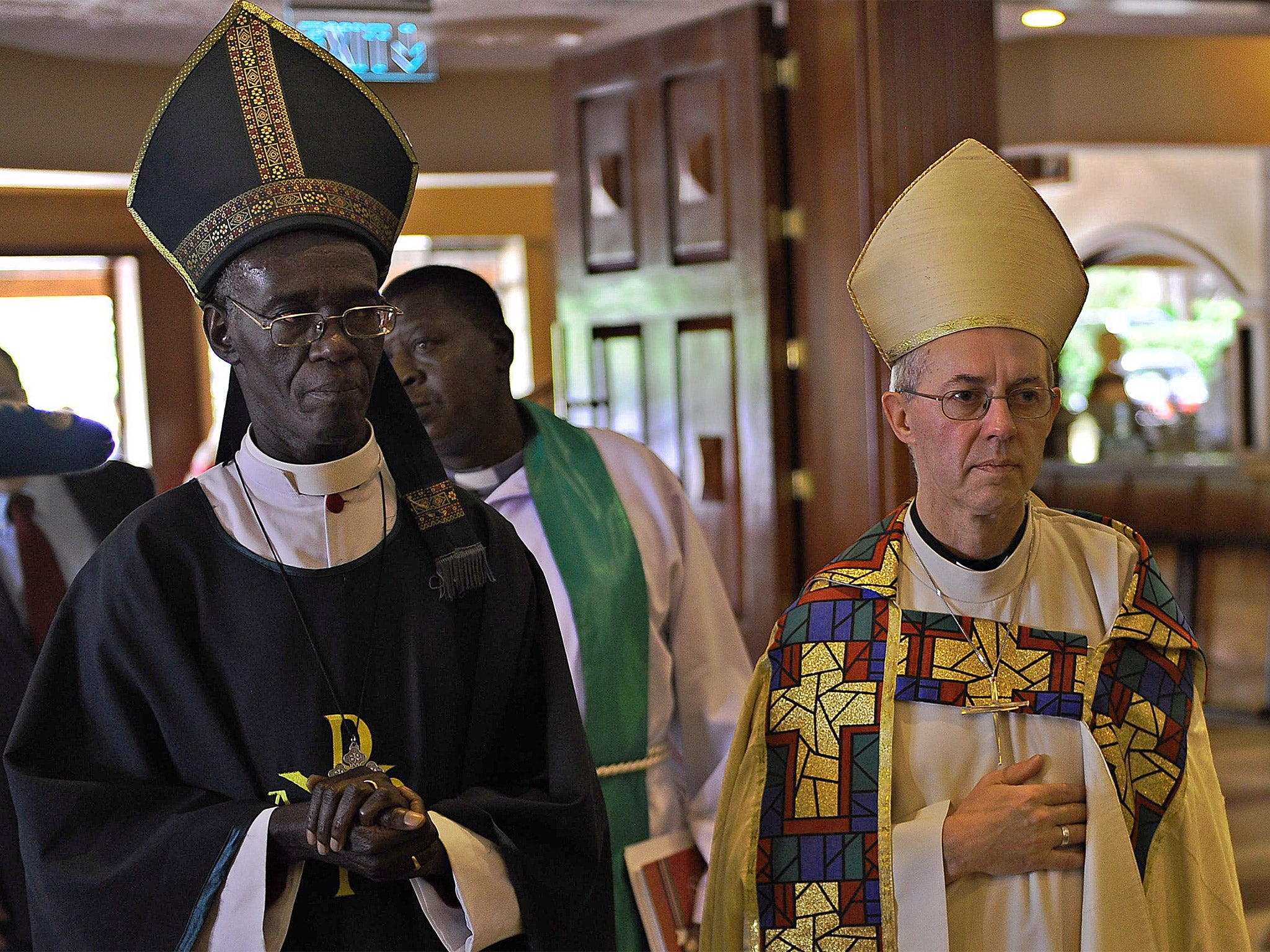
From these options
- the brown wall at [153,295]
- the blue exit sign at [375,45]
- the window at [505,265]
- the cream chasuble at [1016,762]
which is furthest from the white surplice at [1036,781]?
the window at [505,265]

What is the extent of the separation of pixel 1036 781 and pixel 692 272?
2805 mm

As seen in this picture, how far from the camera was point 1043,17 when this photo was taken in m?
5.03

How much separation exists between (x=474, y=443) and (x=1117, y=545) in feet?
3.87

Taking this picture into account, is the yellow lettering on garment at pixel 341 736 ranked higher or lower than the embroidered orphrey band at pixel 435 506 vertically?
lower

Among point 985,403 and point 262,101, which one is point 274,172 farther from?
point 985,403

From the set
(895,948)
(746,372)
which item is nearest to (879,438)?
(746,372)

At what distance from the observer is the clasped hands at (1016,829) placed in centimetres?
176

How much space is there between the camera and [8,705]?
6.70ft

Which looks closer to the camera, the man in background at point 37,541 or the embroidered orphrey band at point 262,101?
the embroidered orphrey band at point 262,101

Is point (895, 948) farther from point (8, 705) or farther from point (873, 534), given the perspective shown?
point (8, 705)

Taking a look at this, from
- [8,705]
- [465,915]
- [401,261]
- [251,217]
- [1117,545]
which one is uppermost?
[401,261]

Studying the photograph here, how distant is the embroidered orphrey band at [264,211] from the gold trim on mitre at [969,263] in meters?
0.82

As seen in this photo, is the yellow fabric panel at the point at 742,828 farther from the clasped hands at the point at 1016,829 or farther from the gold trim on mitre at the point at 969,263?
the gold trim on mitre at the point at 969,263

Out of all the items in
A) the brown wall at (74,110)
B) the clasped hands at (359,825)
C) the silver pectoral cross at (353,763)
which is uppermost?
the brown wall at (74,110)
